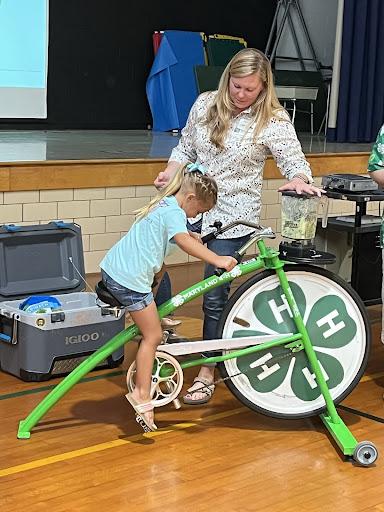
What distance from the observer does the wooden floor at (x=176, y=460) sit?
2.77 meters

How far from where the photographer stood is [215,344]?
3.26m

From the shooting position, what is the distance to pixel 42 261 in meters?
4.19

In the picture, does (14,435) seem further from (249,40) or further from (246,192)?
(249,40)

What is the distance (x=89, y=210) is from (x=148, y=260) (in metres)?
2.61

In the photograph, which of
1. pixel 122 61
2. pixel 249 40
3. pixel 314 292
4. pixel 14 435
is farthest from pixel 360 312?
pixel 249 40

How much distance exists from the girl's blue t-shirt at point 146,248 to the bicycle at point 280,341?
14 centimetres

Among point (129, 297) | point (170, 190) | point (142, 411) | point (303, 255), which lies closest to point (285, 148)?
point (303, 255)

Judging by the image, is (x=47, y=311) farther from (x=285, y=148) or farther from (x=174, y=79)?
(x=174, y=79)

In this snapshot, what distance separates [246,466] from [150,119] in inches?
299

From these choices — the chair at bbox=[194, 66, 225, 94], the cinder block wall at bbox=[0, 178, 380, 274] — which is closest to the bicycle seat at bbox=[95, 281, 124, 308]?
the cinder block wall at bbox=[0, 178, 380, 274]

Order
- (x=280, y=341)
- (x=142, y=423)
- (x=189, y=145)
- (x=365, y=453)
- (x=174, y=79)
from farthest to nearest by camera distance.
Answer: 1. (x=174, y=79)
2. (x=189, y=145)
3. (x=280, y=341)
4. (x=142, y=423)
5. (x=365, y=453)

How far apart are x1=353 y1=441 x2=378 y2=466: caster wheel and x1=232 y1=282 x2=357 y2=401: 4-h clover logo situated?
0.32 metres

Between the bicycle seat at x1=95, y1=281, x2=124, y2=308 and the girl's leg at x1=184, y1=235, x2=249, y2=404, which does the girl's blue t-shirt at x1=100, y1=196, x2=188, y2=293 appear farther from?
the girl's leg at x1=184, y1=235, x2=249, y2=404

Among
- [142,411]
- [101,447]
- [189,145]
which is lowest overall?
[101,447]
